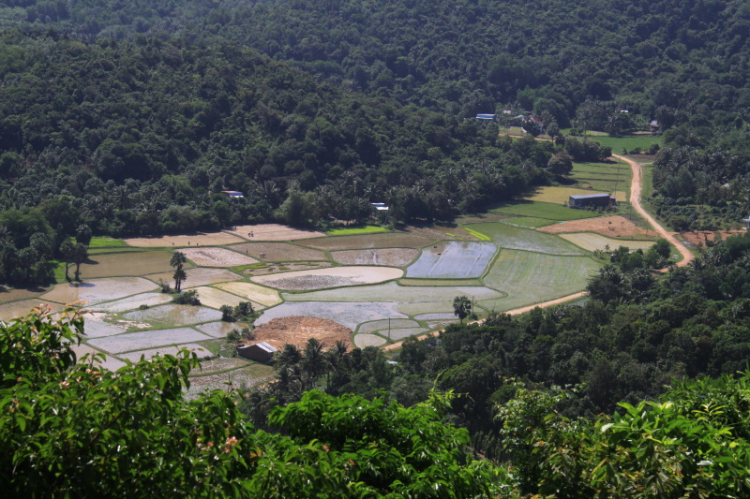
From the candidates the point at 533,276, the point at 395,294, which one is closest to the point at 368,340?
the point at 395,294

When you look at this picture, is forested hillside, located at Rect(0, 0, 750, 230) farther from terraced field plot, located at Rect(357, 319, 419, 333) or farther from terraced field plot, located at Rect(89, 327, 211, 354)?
terraced field plot, located at Rect(89, 327, 211, 354)

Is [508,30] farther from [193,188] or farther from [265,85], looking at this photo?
[193,188]

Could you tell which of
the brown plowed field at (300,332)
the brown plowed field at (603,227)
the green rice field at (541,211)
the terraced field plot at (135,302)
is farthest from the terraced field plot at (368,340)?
the green rice field at (541,211)

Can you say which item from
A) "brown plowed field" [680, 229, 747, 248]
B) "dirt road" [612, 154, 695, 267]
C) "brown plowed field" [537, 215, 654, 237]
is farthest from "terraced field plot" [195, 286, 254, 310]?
"brown plowed field" [680, 229, 747, 248]

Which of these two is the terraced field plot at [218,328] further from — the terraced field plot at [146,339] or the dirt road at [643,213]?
the dirt road at [643,213]

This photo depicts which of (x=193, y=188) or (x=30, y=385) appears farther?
(x=193, y=188)

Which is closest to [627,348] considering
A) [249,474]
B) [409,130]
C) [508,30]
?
[249,474]
